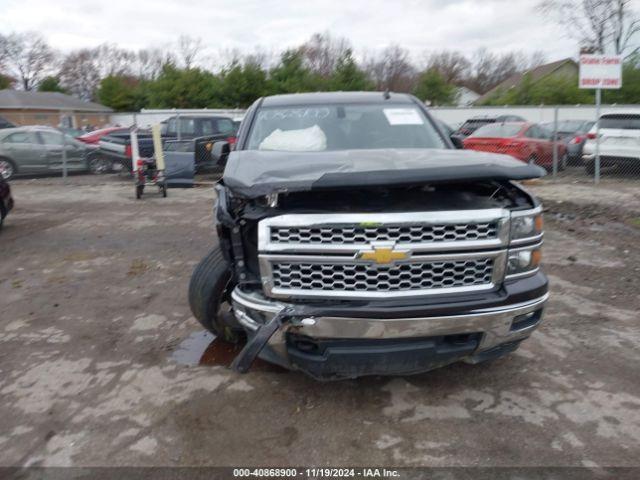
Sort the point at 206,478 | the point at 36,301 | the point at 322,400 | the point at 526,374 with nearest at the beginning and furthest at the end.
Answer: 1. the point at 206,478
2. the point at 322,400
3. the point at 526,374
4. the point at 36,301

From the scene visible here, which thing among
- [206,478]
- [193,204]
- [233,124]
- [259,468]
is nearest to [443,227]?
[259,468]

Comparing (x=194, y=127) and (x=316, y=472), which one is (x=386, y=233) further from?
(x=194, y=127)

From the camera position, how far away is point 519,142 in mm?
14859

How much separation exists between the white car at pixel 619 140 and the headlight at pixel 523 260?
13249mm

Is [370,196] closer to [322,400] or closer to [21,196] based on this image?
[322,400]

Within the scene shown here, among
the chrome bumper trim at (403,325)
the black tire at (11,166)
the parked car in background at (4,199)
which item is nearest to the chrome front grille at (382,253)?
the chrome bumper trim at (403,325)

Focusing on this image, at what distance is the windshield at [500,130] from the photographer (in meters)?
15.2

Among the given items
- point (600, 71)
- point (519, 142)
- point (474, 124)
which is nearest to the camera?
point (600, 71)

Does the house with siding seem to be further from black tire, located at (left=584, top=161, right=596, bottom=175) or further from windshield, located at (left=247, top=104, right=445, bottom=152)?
windshield, located at (left=247, top=104, right=445, bottom=152)

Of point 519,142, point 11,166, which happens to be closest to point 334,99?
point 519,142

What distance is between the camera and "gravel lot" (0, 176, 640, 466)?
9.91 ft

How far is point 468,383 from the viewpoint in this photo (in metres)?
3.74

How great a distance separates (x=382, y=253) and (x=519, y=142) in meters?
13.2

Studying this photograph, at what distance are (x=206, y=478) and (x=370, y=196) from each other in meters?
1.70
